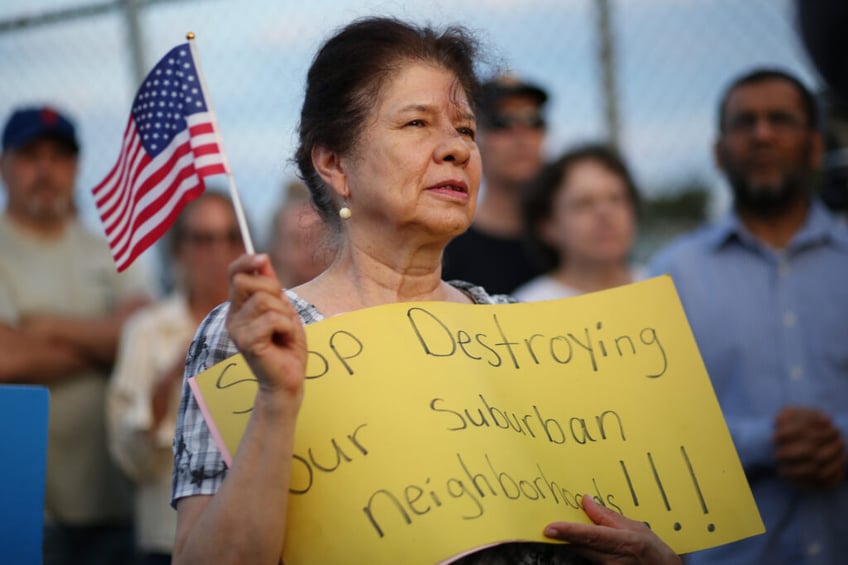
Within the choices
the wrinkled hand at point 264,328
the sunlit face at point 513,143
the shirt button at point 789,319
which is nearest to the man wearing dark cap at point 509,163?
the sunlit face at point 513,143

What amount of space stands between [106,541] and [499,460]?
2.73 metres

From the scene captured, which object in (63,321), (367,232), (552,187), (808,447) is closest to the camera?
(367,232)

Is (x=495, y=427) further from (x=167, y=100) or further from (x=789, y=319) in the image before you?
(x=789, y=319)

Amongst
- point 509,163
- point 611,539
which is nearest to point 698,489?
point 611,539

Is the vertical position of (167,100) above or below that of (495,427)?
above

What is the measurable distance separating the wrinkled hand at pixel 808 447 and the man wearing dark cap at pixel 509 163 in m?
1.49

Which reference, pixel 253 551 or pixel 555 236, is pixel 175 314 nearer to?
pixel 555 236

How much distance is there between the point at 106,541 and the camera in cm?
426

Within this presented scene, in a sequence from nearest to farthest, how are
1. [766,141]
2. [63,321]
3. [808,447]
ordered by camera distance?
[808,447], [766,141], [63,321]

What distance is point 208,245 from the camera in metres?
4.24

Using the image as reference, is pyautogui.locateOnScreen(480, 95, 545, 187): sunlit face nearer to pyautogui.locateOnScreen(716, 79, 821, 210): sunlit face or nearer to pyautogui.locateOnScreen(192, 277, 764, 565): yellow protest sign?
pyautogui.locateOnScreen(716, 79, 821, 210): sunlit face

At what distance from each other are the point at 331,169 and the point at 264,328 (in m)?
0.60

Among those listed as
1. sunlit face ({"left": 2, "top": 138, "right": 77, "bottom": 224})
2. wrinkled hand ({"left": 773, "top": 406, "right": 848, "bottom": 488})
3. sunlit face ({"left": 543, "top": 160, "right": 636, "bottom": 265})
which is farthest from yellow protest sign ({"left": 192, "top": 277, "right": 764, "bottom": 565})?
sunlit face ({"left": 2, "top": 138, "right": 77, "bottom": 224})

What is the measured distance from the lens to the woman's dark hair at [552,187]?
4.37 meters
